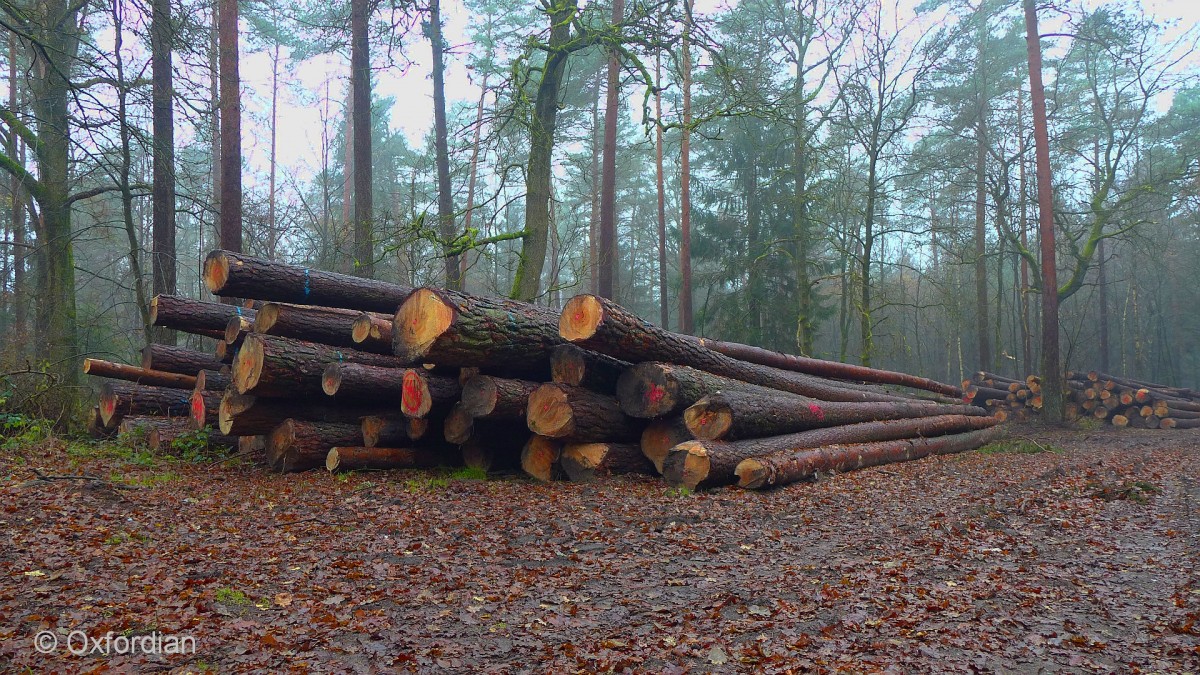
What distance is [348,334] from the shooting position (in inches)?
308

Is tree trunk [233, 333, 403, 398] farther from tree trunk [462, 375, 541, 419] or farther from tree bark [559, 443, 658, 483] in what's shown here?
tree bark [559, 443, 658, 483]

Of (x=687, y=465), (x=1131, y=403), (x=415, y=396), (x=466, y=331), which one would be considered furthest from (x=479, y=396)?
(x=1131, y=403)

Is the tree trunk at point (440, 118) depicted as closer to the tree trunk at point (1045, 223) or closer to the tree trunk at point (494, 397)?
the tree trunk at point (494, 397)

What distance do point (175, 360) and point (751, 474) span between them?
7.90 metres

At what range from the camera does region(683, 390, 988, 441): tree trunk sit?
706cm

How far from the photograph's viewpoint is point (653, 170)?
33.7 meters

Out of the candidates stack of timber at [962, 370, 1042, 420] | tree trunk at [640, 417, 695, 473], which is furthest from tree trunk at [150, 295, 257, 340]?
stack of timber at [962, 370, 1042, 420]

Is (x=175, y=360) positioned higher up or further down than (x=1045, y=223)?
further down

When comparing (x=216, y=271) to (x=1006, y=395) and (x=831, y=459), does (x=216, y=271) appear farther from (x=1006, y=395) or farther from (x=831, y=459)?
(x=1006, y=395)

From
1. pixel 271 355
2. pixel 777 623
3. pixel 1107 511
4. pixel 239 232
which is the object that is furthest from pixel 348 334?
pixel 1107 511

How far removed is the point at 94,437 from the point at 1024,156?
23399 mm

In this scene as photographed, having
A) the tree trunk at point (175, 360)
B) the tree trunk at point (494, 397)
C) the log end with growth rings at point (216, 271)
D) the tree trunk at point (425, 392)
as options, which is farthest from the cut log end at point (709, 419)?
the tree trunk at point (175, 360)

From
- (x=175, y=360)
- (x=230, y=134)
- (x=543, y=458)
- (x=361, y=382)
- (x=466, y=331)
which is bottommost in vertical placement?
(x=543, y=458)

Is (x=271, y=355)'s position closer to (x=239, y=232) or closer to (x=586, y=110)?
(x=239, y=232)
